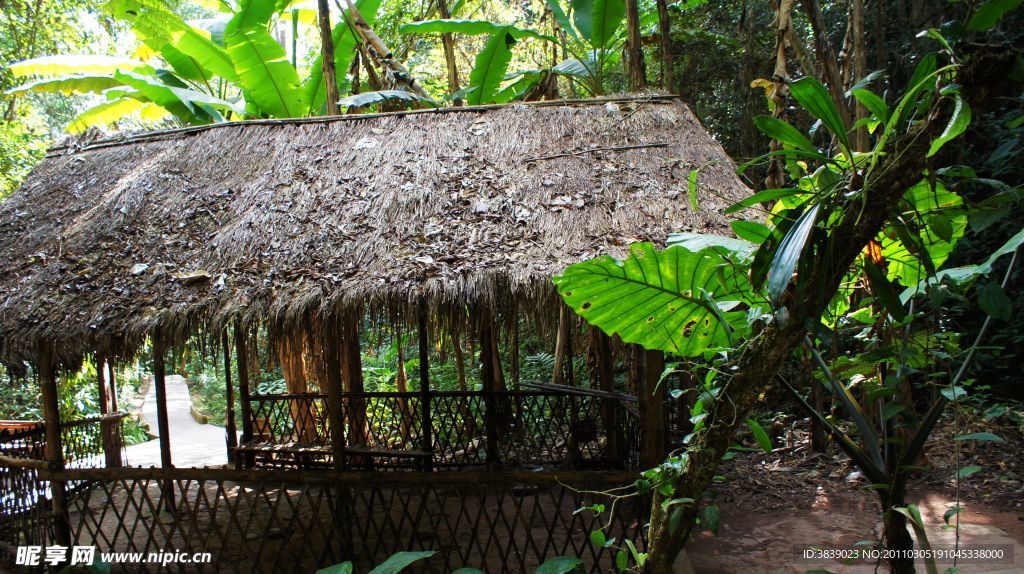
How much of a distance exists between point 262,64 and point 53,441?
11.6 ft

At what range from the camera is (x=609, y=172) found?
12.9 ft

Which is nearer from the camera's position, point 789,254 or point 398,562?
point 789,254

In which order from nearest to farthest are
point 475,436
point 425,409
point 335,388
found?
1. point 335,388
2. point 425,409
3. point 475,436

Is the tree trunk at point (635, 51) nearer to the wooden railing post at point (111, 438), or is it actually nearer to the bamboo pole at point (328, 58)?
the bamboo pole at point (328, 58)

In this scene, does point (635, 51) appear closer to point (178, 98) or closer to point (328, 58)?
point (328, 58)

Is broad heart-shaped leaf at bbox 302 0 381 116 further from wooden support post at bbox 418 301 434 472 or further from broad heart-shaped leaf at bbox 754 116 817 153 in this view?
broad heart-shaped leaf at bbox 754 116 817 153

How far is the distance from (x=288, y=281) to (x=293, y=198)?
30.3 inches

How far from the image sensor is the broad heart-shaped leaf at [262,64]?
5562 mm

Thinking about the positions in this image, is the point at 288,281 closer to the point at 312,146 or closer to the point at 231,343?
the point at 312,146

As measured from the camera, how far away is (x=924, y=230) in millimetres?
2072

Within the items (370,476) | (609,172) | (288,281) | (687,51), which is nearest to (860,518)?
(609,172)

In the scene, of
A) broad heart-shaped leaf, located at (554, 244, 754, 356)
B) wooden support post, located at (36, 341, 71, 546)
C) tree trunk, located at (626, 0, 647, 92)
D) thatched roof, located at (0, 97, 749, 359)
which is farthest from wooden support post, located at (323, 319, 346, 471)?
tree trunk, located at (626, 0, 647, 92)

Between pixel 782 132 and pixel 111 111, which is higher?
pixel 111 111

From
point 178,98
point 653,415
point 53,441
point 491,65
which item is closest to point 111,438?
point 53,441
